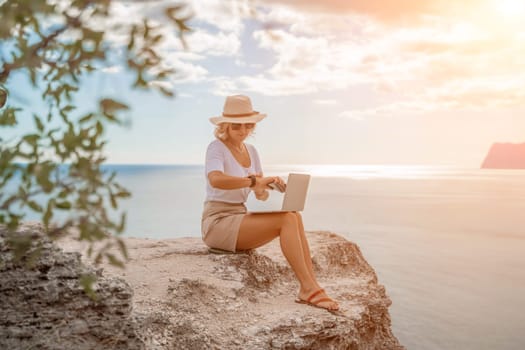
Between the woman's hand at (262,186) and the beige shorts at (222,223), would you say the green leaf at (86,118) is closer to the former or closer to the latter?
the woman's hand at (262,186)

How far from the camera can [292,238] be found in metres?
5.02

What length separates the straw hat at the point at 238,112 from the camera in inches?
209

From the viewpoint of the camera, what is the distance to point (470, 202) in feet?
94.3

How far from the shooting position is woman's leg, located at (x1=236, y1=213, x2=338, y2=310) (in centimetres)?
498

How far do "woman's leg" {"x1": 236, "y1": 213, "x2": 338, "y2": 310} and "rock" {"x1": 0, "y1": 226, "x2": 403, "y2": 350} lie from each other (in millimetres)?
175

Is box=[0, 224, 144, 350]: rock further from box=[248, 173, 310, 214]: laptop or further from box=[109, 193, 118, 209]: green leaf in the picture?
box=[109, 193, 118, 209]: green leaf

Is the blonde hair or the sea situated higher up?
the blonde hair

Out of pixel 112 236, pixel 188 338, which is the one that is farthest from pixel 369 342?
pixel 112 236

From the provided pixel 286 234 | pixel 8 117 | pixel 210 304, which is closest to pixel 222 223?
pixel 286 234

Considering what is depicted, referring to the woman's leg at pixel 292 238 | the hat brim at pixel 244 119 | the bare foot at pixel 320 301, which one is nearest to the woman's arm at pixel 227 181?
the woman's leg at pixel 292 238

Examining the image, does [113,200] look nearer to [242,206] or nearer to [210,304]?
[210,304]

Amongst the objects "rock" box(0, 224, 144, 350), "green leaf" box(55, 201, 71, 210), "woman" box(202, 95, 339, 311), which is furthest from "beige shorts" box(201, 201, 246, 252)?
"green leaf" box(55, 201, 71, 210)

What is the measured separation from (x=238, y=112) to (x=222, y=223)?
1.09 m

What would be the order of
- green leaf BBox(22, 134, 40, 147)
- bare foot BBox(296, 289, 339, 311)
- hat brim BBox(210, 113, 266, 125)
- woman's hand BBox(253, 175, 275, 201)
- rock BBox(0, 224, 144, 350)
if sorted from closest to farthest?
green leaf BBox(22, 134, 40, 147)
rock BBox(0, 224, 144, 350)
bare foot BBox(296, 289, 339, 311)
woman's hand BBox(253, 175, 275, 201)
hat brim BBox(210, 113, 266, 125)
